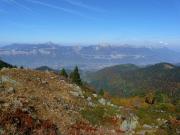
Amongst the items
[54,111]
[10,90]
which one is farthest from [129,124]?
[10,90]

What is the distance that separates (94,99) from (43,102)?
35.1ft

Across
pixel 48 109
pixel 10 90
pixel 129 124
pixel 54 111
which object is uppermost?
pixel 10 90

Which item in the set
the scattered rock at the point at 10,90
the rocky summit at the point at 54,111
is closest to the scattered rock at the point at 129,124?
the rocky summit at the point at 54,111

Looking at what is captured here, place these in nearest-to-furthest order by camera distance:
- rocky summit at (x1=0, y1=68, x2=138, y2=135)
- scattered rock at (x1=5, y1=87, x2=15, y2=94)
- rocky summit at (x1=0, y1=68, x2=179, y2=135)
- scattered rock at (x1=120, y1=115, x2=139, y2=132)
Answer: rocky summit at (x1=0, y1=68, x2=138, y2=135) → rocky summit at (x1=0, y1=68, x2=179, y2=135) → scattered rock at (x1=5, y1=87, x2=15, y2=94) → scattered rock at (x1=120, y1=115, x2=139, y2=132)

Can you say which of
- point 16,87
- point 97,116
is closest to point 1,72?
point 16,87

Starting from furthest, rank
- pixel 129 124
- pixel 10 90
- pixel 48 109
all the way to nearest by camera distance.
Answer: pixel 129 124 → pixel 10 90 → pixel 48 109

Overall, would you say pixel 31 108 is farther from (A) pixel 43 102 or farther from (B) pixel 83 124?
(B) pixel 83 124

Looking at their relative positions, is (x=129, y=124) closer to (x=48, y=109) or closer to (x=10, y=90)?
(x=48, y=109)

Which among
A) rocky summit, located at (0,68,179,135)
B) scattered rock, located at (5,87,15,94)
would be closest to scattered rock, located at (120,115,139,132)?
rocky summit, located at (0,68,179,135)

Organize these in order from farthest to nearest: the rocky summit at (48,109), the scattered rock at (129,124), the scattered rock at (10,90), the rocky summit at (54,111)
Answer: the scattered rock at (129,124) → the scattered rock at (10,90) → the rocky summit at (54,111) → the rocky summit at (48,109)

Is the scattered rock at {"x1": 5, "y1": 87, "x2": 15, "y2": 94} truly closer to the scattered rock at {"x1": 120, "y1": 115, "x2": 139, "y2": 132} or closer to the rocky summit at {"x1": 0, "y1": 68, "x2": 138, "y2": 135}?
the rocky summit at {"x1": 0, "y1": 68, "x2": 138, "y2": 135}

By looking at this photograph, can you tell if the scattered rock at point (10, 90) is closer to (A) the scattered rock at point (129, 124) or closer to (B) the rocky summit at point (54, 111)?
(B) the rocky summit at point (54, 111)

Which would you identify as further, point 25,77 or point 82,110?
point 25,77

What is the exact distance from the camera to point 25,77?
37.6 meters
